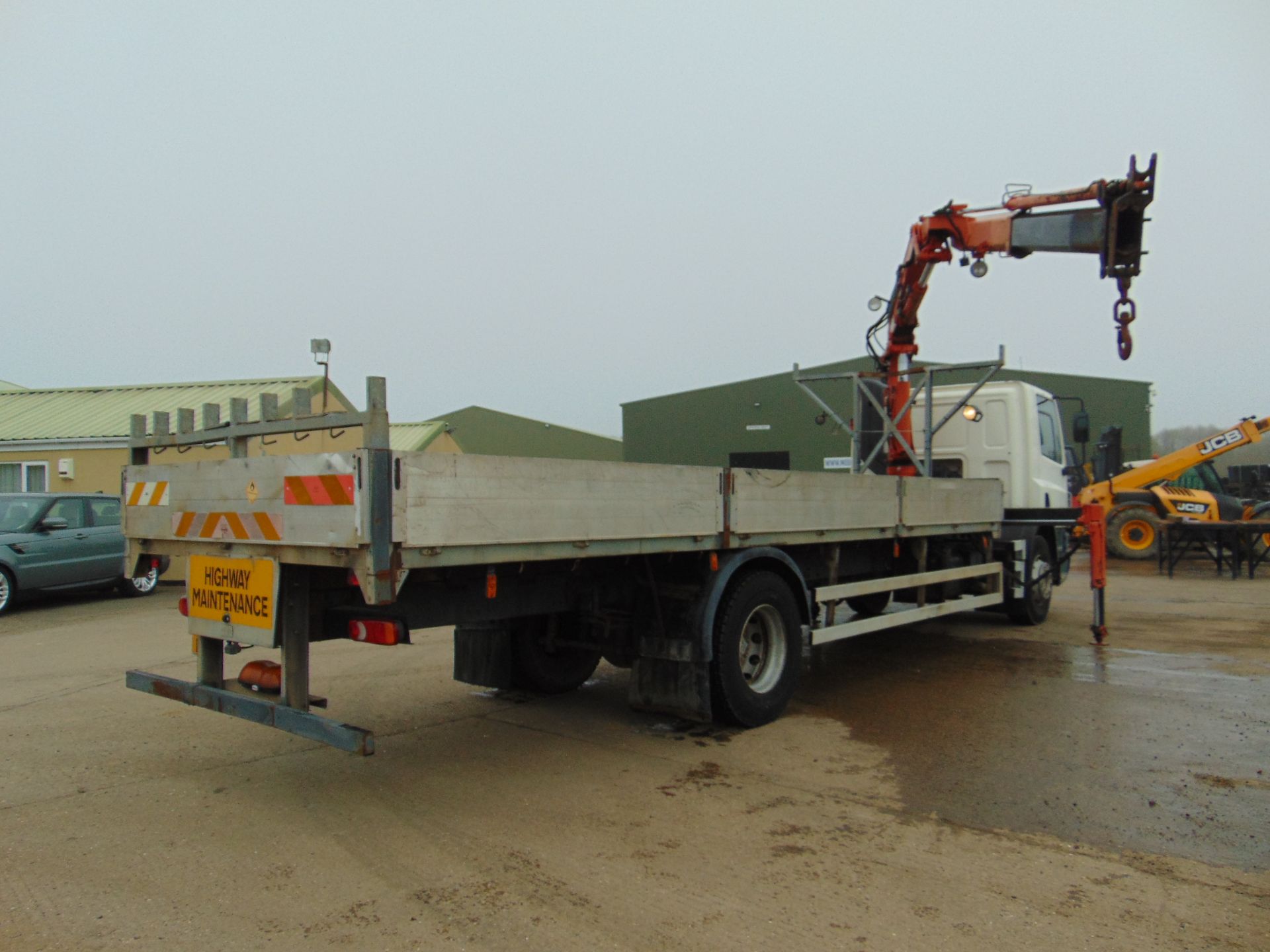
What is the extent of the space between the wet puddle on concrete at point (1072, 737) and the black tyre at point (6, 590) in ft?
34.5

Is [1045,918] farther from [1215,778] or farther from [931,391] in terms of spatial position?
[931,391]

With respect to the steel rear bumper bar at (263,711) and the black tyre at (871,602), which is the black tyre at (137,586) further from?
the black tyre at (871,602)

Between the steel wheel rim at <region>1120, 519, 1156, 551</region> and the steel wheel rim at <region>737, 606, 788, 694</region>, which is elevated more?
the steel wheel rim at <region>1120, 519, 1156, 551</region>

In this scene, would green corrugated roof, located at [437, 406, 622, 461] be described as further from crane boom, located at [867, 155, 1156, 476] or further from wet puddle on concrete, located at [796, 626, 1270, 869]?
wet puddle on concrete, located at [796, 626, 1270, 869]

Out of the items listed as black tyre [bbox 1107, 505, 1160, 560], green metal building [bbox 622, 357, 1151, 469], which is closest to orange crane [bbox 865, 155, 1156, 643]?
black tyre [bbox 1107, 505, 1160, 560]

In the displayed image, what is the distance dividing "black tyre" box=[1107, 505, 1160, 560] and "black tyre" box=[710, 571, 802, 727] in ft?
52.6

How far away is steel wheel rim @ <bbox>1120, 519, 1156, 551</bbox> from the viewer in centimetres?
1928

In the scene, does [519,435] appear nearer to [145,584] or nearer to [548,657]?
[145,584]

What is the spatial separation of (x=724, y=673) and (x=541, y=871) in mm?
2132

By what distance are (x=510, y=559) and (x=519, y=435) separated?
36.4 m

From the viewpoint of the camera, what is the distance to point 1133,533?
19.5 meters

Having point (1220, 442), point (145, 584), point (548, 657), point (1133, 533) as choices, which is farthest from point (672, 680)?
point (1220, 442)

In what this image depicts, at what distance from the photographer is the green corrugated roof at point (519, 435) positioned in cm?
3947

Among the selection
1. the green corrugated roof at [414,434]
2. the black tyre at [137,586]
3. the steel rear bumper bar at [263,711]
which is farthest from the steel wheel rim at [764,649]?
the green corrugated roof at [414,434]
